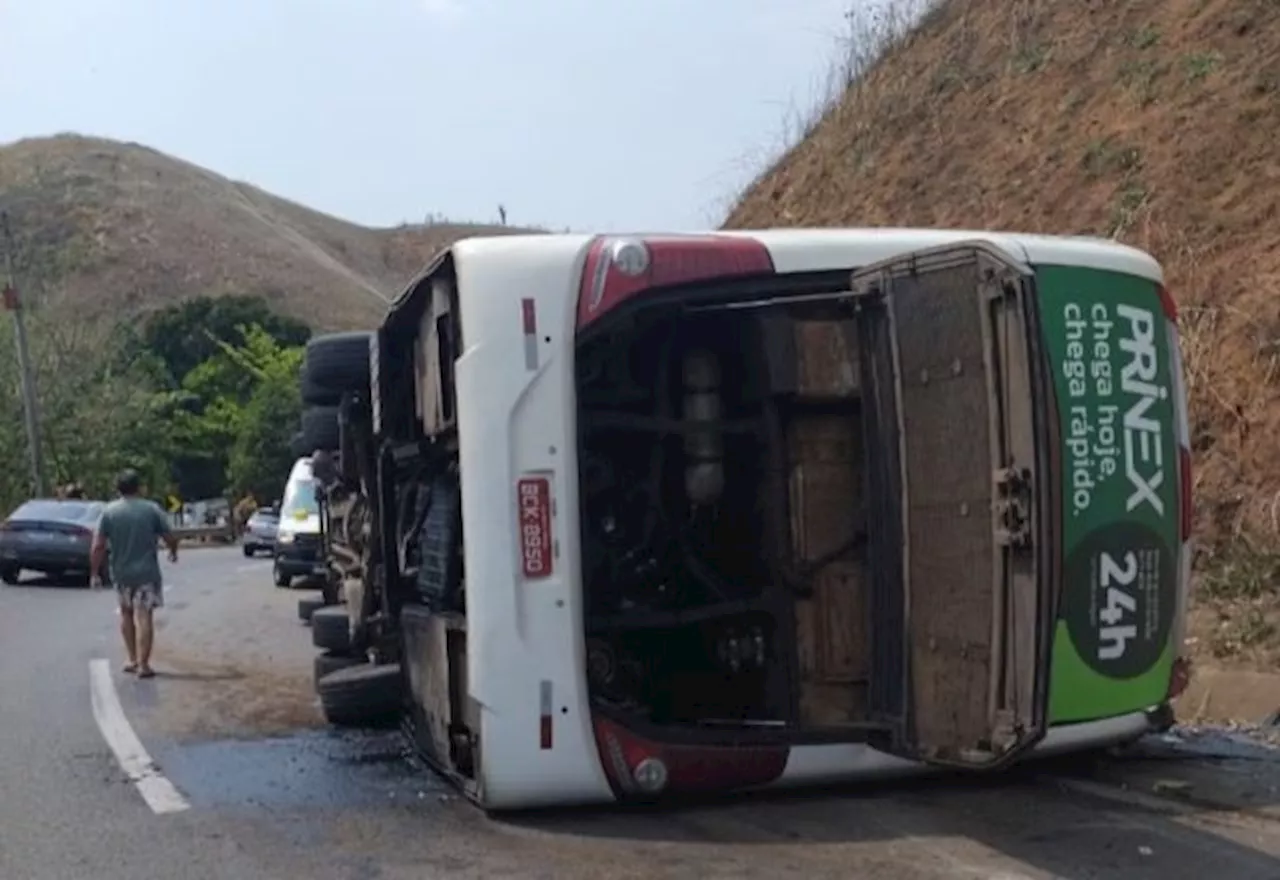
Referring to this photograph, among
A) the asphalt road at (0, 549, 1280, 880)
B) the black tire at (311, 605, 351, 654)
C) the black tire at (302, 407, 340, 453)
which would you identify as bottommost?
the asphalt road at (0, 549, 1280, 880)

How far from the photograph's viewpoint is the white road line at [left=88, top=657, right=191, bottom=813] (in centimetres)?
845

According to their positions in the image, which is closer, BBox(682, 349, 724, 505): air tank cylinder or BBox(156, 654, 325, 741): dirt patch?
BBox(682, 349, 724, 505): air tank cylinder

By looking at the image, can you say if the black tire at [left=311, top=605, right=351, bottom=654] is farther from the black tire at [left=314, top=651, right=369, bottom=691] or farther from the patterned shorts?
the patterned shorts

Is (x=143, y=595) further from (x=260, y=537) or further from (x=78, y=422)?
(x=78, y=422)

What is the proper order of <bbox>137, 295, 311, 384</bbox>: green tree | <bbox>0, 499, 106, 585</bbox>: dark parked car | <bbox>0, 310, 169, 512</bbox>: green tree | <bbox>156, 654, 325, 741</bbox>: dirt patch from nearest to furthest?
<bbox>156, 654, 325, 741</bbox>: dirt patch
<bbox>0, 499, 106, 585</bbox>: dark parked car
<bbox>0, 310, 169, 512</bbox>: green tree
<bbox>137, 295, 311, 384</bbox>: green tree

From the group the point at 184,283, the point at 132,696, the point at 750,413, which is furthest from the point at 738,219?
the point at 184,283

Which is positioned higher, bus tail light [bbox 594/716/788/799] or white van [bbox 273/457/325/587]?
white van [bbox 273/457/325/587]

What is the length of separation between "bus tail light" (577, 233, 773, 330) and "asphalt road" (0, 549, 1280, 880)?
197cm

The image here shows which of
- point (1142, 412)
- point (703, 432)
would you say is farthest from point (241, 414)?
point (1142, 412)

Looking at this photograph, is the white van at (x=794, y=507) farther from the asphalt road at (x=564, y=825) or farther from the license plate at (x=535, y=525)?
the asphalt road at (x=564, y=825)

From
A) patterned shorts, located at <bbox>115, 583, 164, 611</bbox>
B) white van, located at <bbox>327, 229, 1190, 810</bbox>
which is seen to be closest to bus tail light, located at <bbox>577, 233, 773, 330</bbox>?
white van, located at <bbox>327, 229, 1190, 810</bbox>

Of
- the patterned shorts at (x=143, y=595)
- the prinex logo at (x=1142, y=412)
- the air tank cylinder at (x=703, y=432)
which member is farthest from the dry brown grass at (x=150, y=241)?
the prinex logo at (x=1142, y=412)

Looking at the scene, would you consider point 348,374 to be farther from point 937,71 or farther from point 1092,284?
point 937,71

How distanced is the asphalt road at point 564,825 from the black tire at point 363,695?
15 centimetres
